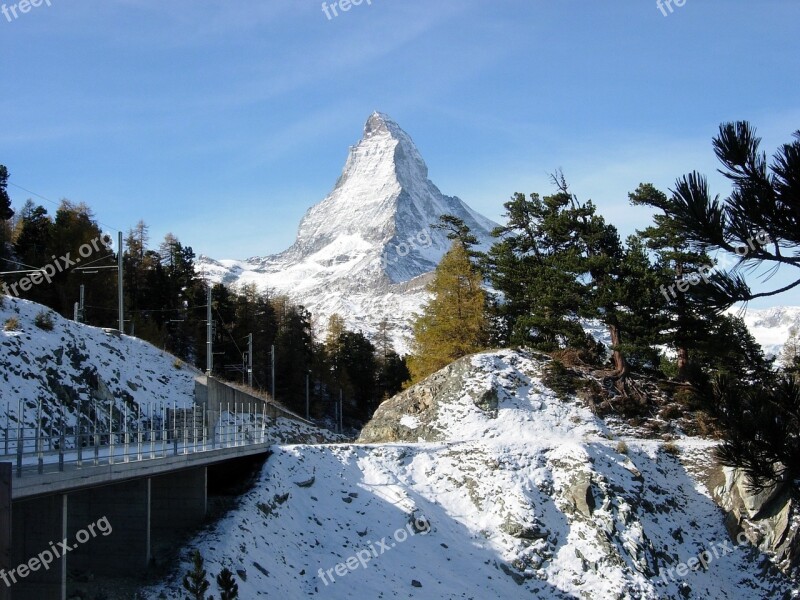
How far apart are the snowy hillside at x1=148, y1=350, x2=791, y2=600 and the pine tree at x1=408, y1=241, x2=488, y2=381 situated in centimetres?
1001

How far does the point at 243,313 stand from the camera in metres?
67.9

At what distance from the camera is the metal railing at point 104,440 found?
14727 millimetres

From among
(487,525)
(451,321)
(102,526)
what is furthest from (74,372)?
(451,321)

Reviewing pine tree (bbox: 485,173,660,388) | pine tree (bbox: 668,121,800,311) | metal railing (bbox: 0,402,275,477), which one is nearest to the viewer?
pine tree (bbox: 668,121,800,311)

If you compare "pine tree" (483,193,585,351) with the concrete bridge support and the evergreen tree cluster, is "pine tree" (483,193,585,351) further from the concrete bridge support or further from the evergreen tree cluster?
the concrete bridge support

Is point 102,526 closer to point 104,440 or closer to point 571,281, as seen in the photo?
point 104,440

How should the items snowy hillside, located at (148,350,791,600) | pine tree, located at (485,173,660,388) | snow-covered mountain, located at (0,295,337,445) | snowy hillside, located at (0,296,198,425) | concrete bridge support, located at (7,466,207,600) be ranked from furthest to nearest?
pine tree, located at (485,173,660,388), snowy hillside, located at (0,296,198,425), snow-covered mountain, located at (0,295,337,445), snowy hillside, located at (148,350,791,600), concrete bridge support, located at (7,466,207,600)

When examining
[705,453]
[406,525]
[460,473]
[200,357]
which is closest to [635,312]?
[705,453]

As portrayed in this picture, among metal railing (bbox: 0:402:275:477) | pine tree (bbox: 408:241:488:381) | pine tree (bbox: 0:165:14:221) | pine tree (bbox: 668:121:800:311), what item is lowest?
metal railing (bbox: 0:402:275:477)

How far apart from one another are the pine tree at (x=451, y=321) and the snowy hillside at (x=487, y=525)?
10007mm

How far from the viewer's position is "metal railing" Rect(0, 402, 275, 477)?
580 inches

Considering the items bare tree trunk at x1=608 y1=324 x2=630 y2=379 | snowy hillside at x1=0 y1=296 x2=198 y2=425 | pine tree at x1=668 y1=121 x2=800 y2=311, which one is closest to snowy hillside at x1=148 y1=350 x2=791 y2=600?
bare tree trunk at x1=608 y1=324 x2=630 y2=379

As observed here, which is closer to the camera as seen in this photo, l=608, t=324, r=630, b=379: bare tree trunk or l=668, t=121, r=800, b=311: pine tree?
l=668, t=121, r=800, b=311: pine tree

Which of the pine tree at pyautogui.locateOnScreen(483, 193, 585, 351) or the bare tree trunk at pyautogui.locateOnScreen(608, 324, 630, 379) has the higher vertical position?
the pine tree at pyautogui.locateOnScreen(483, 193, 585, 351)
